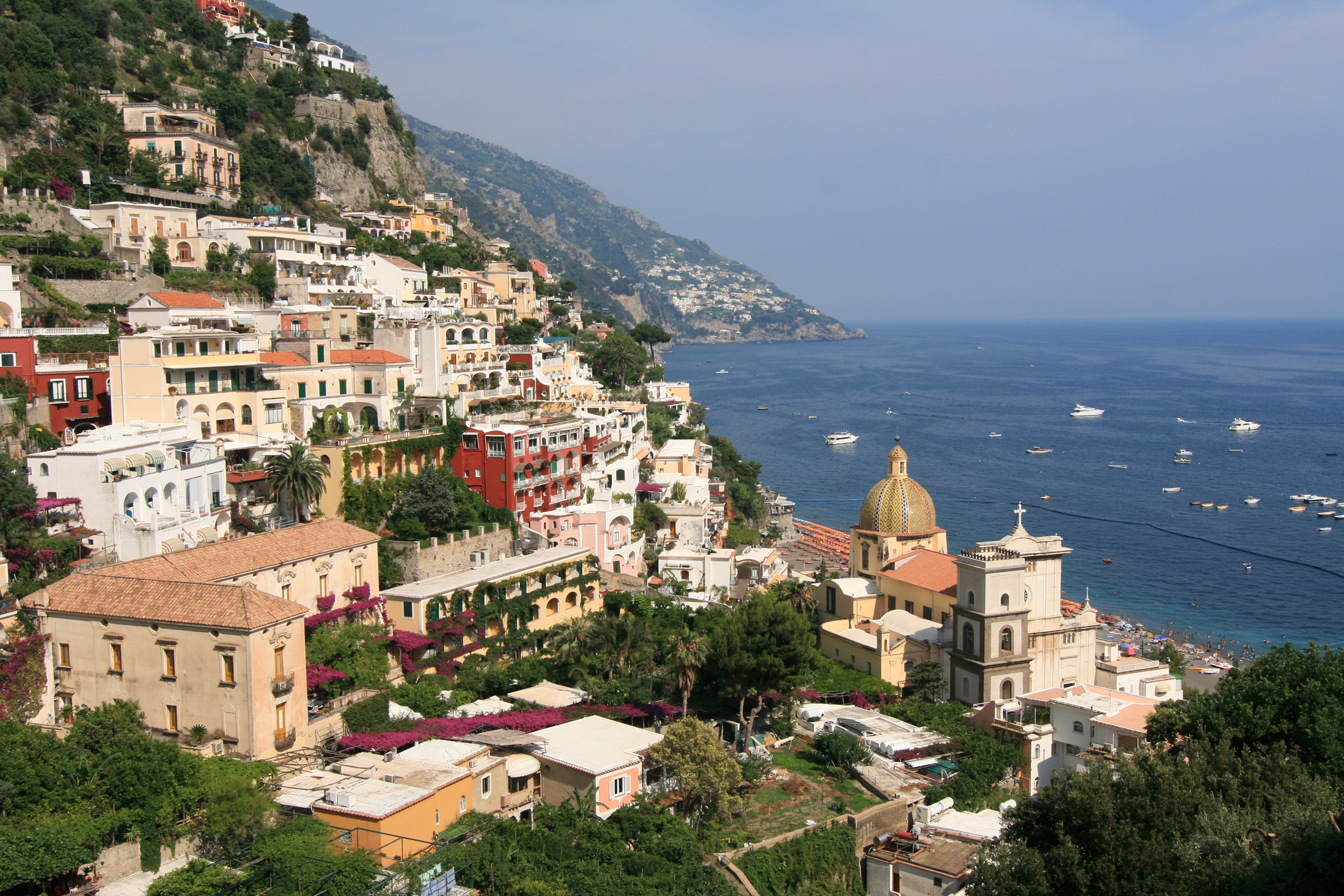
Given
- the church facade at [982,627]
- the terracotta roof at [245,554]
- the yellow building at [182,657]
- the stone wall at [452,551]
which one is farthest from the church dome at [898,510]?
the yellow building at [182,657]

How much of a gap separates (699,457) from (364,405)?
23650mm

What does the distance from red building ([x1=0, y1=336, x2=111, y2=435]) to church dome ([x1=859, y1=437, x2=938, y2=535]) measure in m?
27.4

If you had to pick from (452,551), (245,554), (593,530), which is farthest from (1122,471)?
(245,554)

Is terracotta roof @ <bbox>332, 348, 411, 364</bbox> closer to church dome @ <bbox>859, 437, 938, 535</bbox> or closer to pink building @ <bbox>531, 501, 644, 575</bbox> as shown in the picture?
pink building @ <bbox>531, 501, 644, 575</bbox>

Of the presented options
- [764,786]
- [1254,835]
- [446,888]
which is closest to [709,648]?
[764,786]

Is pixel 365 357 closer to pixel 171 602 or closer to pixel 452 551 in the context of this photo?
pixel 452 551

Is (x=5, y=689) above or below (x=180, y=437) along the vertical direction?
below

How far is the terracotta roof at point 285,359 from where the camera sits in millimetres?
37969

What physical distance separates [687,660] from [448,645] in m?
7.58

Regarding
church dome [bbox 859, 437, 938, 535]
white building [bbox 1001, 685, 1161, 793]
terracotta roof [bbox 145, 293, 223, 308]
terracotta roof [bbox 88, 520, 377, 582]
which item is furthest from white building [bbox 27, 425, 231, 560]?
white building [bbox 1001, 685, 1161, 793]

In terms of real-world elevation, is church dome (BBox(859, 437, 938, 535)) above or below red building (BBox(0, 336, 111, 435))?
below

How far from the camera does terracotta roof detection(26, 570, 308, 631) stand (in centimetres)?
2245

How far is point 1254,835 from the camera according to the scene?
18734 millimetres

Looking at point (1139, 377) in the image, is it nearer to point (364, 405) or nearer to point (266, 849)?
point (364, 405)
